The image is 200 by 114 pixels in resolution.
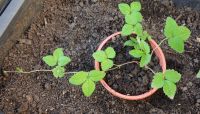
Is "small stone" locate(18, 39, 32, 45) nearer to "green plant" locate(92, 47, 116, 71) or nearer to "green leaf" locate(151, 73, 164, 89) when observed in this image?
"green plant" locate(92, 47, 116, 71)

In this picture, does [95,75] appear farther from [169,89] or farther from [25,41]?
[25,41]

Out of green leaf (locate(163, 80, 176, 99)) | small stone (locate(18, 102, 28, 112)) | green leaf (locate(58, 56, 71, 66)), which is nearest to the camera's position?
green leaf (locate(163, 80, 176, 99))

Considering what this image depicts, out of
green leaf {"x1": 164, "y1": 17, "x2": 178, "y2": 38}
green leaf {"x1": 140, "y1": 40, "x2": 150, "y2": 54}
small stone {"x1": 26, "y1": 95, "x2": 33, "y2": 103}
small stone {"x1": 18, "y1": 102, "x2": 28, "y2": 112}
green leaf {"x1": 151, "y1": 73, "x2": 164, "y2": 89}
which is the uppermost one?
green leaf {"x1": 164, "y1": 17, "x2": 178, "y2": 38}

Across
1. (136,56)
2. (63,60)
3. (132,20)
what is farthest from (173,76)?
(63,60)

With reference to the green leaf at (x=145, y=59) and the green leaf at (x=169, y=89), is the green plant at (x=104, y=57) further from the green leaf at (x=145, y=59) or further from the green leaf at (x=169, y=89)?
the green leaf at (x=169, y=89)

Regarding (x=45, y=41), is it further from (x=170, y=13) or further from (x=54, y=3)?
(x=170, y=13)

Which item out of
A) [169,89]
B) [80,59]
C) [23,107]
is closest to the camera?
[169,89]

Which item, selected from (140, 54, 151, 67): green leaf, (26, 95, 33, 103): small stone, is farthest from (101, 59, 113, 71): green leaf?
(26, 95, 33, 103): small stone

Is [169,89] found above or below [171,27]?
below
